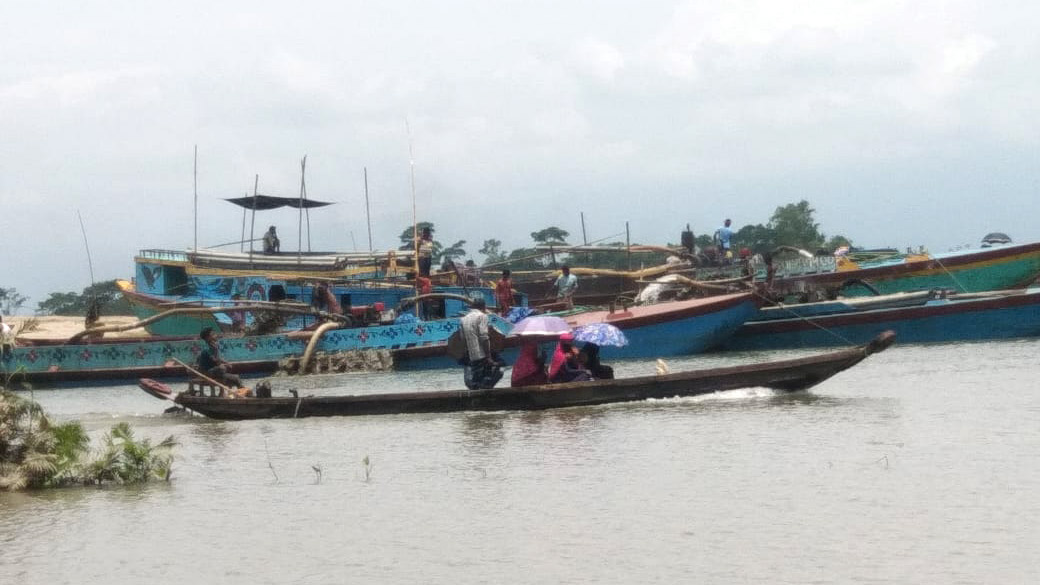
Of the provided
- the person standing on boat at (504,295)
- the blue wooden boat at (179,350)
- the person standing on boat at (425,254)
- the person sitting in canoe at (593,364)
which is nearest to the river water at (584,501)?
the person sitting in canoe at (593,364)

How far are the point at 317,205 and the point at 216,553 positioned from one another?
2740 cm

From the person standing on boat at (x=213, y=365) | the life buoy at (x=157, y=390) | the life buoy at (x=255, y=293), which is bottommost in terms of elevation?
the life buoy at (x=157, y=390)

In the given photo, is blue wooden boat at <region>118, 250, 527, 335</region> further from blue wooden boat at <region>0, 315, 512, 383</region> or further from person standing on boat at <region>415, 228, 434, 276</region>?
blue wooden boat at <region>0, 315, 512, 383</region>

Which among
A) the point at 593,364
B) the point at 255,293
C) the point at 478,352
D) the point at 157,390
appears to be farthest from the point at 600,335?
the point at 255,293

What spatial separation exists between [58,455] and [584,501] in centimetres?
505

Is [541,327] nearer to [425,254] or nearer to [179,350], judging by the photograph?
[179,350]

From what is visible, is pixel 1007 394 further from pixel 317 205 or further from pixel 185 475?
pixel 317 205

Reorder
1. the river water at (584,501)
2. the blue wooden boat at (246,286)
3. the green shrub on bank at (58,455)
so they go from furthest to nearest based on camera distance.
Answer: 1. the blue wooden boat at (246,286)
2. the green shrub on bank at (58,455)
3. the river water at (584,501)

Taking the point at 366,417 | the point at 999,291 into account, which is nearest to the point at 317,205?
the point at 999,291

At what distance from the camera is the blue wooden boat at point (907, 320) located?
27.6m

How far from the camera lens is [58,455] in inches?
531

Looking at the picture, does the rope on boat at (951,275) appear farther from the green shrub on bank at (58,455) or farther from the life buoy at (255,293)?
the green shrub on bank at (58,455)

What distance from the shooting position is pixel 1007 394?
63.2 ft

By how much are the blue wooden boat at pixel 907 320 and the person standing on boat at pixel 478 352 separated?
10.6m
